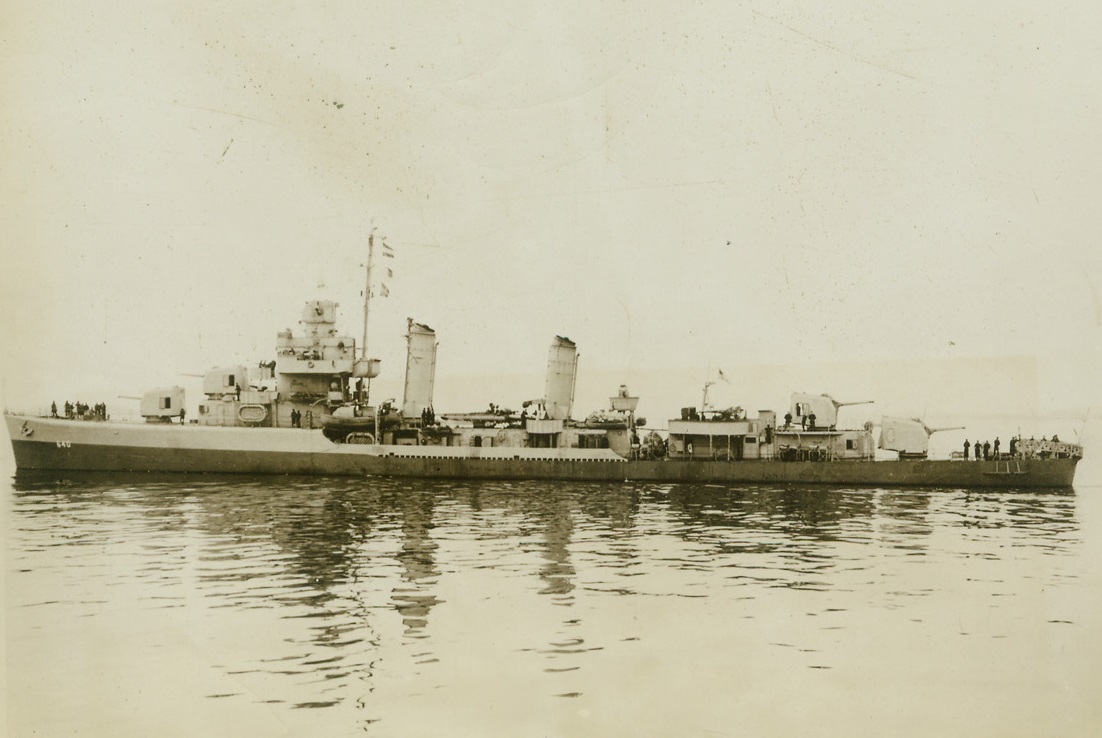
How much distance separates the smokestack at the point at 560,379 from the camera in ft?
125

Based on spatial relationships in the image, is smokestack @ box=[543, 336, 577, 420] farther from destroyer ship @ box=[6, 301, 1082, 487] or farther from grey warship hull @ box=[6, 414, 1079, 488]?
grey warship hull @ box=[6, 414, 1079, 488]

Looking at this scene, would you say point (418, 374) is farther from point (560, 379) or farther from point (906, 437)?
point (906, 437)

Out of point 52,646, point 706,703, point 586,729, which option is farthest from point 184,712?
point 706,703

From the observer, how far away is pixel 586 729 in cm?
960

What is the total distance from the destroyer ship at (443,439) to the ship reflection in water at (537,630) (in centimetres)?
1545

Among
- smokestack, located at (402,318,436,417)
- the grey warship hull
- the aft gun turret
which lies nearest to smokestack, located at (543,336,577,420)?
the grey warship hull

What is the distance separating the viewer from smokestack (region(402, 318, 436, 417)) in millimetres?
38125

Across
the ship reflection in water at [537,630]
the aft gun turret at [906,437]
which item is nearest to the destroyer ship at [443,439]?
the aft gun turret at [906,437]

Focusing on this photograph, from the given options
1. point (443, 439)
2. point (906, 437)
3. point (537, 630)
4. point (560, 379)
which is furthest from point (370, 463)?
point (537, 630)

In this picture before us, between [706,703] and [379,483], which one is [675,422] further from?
[706,703]

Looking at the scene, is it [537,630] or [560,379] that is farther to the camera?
[560,379]

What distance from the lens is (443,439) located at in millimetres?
38031

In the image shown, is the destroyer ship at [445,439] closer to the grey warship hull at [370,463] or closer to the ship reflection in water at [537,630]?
the grey warship hull at [370,463]

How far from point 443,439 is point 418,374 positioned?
3.03 metres
